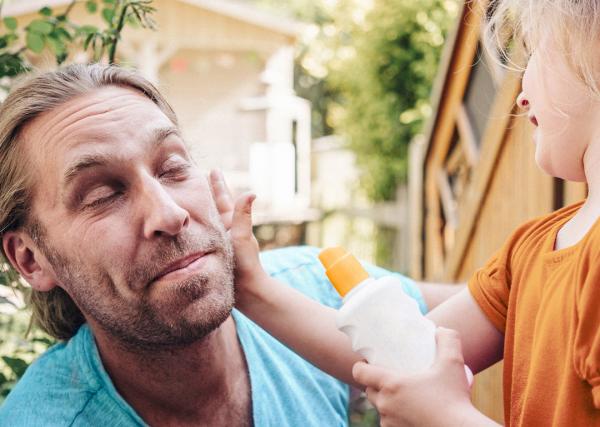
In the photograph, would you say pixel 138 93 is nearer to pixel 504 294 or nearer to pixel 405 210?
pixel 504 294

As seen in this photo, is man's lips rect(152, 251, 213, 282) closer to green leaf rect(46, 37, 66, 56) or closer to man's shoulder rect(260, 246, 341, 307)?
man's shoulder rect(260, 246, 341, 307)

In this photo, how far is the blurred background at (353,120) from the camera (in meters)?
2.50

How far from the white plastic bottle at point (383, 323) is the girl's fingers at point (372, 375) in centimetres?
2

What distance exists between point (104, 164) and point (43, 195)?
239 millimetres

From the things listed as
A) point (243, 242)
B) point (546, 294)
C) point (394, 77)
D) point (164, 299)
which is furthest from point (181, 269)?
point (394, 77)

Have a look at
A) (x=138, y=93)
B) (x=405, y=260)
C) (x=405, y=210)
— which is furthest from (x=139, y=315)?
(x=405, y=210)

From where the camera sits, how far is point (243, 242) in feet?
6.16

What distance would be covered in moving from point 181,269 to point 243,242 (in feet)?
0.63

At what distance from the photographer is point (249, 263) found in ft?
6.09

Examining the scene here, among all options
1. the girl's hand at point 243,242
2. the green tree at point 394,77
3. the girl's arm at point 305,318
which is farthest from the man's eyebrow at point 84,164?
the green tree at point 394,77

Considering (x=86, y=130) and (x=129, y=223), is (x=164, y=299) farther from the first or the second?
(x=86, y=130)

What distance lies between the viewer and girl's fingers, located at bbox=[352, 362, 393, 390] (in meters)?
1.33

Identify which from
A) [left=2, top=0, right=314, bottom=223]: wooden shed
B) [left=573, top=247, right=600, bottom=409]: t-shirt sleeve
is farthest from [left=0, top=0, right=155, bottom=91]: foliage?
[left=2, top=0, right=314, bottom=223]: wooden shed

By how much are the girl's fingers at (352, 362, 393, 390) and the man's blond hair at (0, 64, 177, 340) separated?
1.01m
